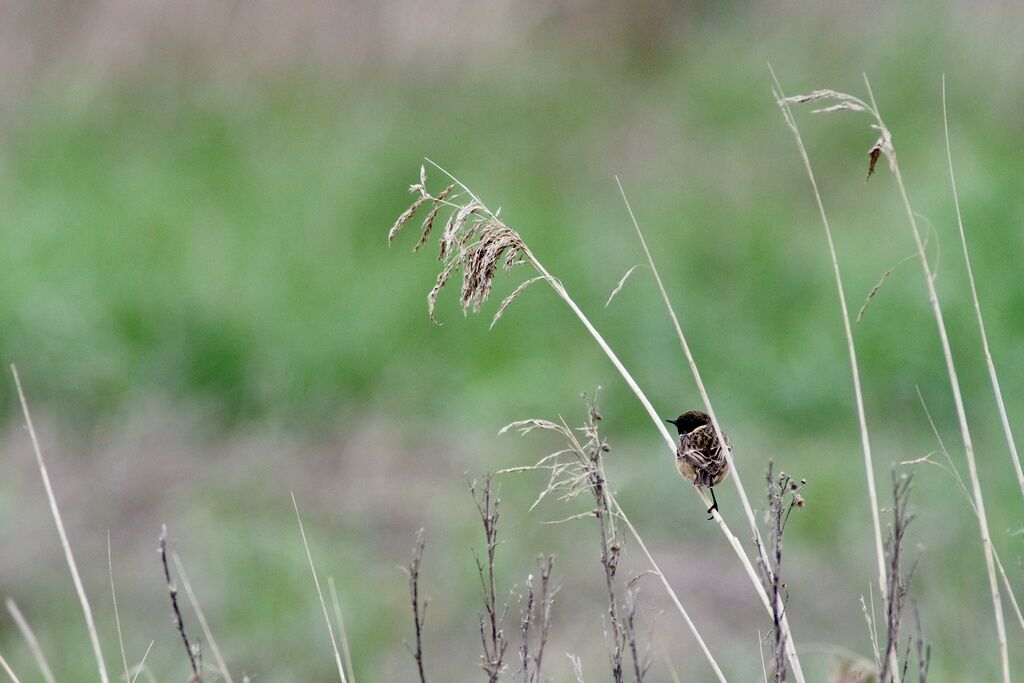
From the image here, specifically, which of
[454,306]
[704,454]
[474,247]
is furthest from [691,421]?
[454,306]

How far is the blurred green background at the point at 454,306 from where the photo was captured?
571 cm

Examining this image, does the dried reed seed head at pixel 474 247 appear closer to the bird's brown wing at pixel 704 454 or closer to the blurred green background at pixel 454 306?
the bird's brown wing at pixel 704 454

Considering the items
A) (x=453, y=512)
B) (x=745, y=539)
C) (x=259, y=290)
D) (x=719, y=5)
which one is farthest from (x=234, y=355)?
(x=719, y=5)

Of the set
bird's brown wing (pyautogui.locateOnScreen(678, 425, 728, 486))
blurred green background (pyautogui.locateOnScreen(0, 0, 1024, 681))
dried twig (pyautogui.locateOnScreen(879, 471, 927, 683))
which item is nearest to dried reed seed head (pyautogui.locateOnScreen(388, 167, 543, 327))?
bird's brown wing (pyautogui.locateOnScreen(678, 425, 728, 486))

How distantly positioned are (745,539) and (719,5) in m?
6.04

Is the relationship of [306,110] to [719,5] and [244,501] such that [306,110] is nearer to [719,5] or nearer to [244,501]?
[719,5]

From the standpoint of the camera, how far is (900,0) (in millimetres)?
10492

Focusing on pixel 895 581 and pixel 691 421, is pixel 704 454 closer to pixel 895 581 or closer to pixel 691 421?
pixel 691 421

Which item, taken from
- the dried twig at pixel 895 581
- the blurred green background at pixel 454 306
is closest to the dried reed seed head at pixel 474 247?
the dried twig at pixel 895 581

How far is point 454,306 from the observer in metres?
7.91

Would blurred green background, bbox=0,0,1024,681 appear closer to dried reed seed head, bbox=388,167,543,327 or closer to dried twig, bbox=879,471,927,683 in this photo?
dried twig, bbox=879,471,927,683

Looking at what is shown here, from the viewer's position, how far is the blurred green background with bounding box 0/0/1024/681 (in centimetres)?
571

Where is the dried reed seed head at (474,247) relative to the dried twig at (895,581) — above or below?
above

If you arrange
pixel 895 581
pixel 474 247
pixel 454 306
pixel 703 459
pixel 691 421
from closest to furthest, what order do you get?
pixel 895 581 < pixel 474 247 < pixel 703 459 < pixel 691 421 < pixel 454 306
